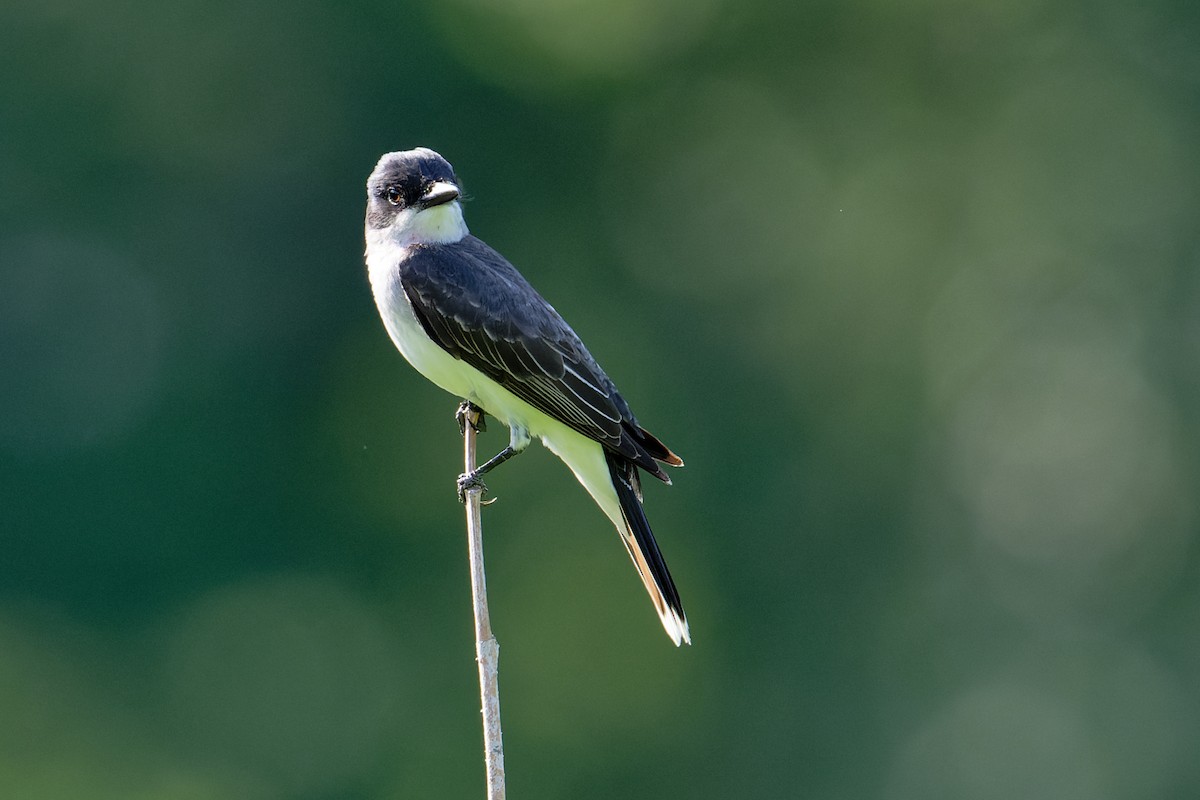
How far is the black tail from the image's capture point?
5949 mm

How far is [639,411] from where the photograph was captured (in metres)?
18.2

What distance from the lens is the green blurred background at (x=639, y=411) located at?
17.4 meters

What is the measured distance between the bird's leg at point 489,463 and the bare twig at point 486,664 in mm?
219

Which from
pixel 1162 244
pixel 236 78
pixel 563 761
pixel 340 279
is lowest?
pixel 563 761

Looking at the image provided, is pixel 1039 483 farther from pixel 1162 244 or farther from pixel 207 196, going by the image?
pixel 207 196

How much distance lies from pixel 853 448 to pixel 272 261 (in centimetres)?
650

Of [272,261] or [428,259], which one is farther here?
[272,261]

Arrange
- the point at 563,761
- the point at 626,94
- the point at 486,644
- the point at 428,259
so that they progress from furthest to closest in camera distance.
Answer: the point at 626,94, the point at 563,761, the point at 428,259, the point at 486,644

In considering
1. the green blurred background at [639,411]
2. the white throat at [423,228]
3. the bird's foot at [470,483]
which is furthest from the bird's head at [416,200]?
the green blurred background at [639,411]

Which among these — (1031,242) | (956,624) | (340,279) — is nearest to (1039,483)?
(956,624)

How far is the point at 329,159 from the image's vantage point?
20.1 meters

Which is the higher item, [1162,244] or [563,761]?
[1162,244]

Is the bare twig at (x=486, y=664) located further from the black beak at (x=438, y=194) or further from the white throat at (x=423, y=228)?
the white throat at (x=423, y=228)

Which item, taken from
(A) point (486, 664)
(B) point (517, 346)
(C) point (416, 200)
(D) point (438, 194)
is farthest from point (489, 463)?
(A) point (486, 664)
